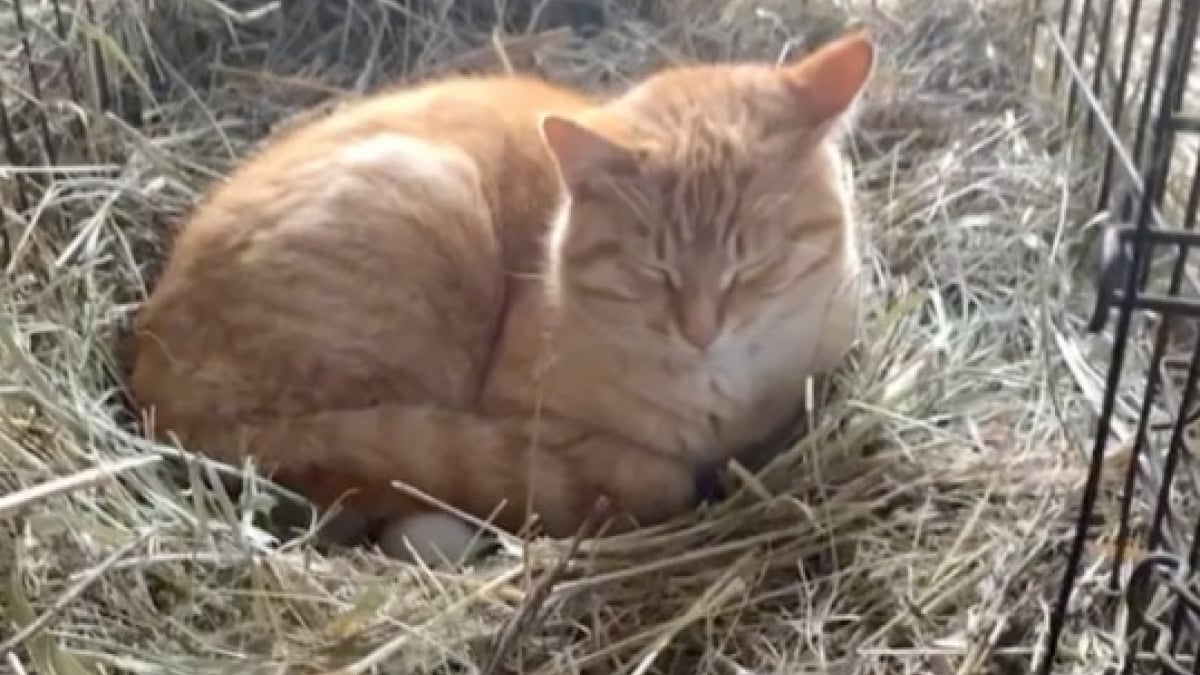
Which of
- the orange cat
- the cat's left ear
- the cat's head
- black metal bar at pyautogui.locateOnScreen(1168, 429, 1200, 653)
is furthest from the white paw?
black metal bar at pyautogui.locateOnScreen(1168, 429, 1200, 653)

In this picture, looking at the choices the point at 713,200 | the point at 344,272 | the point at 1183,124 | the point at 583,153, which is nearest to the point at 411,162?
the point at 344,272

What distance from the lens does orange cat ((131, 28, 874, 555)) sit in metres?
2.14

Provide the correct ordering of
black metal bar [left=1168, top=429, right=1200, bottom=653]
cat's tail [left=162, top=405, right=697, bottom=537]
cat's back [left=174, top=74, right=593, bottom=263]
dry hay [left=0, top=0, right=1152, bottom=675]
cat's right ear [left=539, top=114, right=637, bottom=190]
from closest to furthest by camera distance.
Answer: black metal bar [left=1168, top=429, right=1200, bottom=653] < dry hay [left=0, top=0, right=1152, bottom=675] < cat's right ear [left=539, top=114, right=637, bottom=190] < cat's tail [left=162, top=405, right=697, bottom=537] < cat's back [left=174, top=74, right=593, bottom=263]

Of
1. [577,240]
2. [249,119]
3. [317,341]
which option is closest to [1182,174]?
[577,240]

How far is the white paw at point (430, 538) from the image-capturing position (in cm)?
211

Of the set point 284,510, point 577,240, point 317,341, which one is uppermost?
point 577,240

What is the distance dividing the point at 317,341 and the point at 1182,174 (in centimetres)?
119

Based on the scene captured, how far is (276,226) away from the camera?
2.31 meters

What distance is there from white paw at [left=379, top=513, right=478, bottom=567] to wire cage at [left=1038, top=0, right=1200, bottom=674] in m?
0.72

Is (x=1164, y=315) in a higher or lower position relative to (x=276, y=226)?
higher

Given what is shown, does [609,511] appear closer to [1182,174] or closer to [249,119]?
[1182,174]

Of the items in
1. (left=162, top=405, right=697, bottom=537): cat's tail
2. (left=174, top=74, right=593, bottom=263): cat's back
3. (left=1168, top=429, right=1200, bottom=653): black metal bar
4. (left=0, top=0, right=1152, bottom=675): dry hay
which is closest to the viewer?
(left=1168, top=429, right=1200, bottom=653): black metal bar

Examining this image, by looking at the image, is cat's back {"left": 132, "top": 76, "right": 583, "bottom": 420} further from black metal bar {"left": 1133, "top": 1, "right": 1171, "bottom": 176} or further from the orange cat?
black metal bar {"left": 1133, "top": 1, "right": 1171, "bottom": 176}

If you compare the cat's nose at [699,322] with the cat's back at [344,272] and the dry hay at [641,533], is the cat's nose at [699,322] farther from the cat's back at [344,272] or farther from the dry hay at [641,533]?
the cat's back at [344,272]
